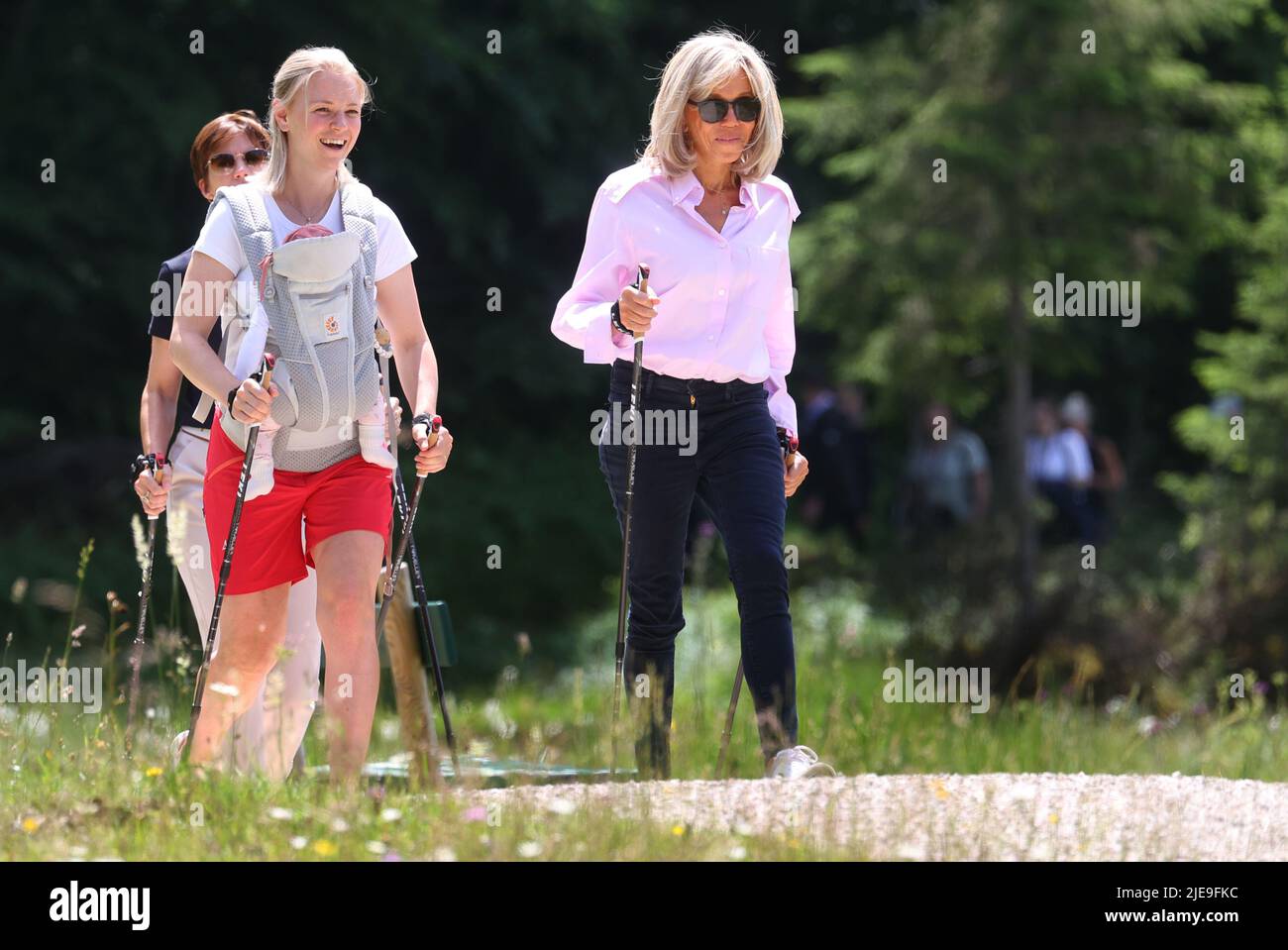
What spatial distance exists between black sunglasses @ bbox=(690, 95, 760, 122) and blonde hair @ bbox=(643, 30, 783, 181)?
21 mm

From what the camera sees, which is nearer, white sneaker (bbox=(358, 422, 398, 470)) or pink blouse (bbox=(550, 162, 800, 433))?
white sneaker (bbox=(358, 422, 398, 470))

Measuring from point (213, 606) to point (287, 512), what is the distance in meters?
0.34

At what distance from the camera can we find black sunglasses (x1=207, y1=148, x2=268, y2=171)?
222 inches

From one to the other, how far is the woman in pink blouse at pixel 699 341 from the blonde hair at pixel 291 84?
2.99 feet

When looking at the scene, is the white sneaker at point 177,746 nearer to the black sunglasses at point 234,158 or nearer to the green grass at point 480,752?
the green grass at point 480,752

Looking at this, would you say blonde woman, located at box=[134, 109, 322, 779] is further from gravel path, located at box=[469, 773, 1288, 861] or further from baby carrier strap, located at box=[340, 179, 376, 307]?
gravel path, located at box=[469, 773, 1288, 861]

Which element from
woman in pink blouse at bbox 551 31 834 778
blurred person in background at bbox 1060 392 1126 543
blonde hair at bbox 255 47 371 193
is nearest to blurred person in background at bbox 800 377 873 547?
blurred person in background at bbox 1060 392 1126 543

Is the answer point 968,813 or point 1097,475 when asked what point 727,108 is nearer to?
point 968,813

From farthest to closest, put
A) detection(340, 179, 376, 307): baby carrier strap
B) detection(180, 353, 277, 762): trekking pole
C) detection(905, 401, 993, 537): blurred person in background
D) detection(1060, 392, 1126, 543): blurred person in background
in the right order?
detection(1060, 392, 1126, 543): blurred person in background → detection(905, 401, 993, 537): blurred person in background → detection(340, 179, 376, 307): baby carrier strap → detection(180, 353, 277, 762): trekking pole

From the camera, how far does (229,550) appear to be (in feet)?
16.0

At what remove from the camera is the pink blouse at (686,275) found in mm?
5445

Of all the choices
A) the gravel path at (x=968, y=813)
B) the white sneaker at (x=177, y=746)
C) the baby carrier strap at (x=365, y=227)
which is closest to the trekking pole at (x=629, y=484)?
the gravel path at (x=968, y=813)

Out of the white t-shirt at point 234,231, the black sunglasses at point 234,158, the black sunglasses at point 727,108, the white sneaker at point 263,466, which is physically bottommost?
the white sneaker at point 263,466

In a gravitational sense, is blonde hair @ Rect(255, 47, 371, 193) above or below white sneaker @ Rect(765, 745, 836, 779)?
above
